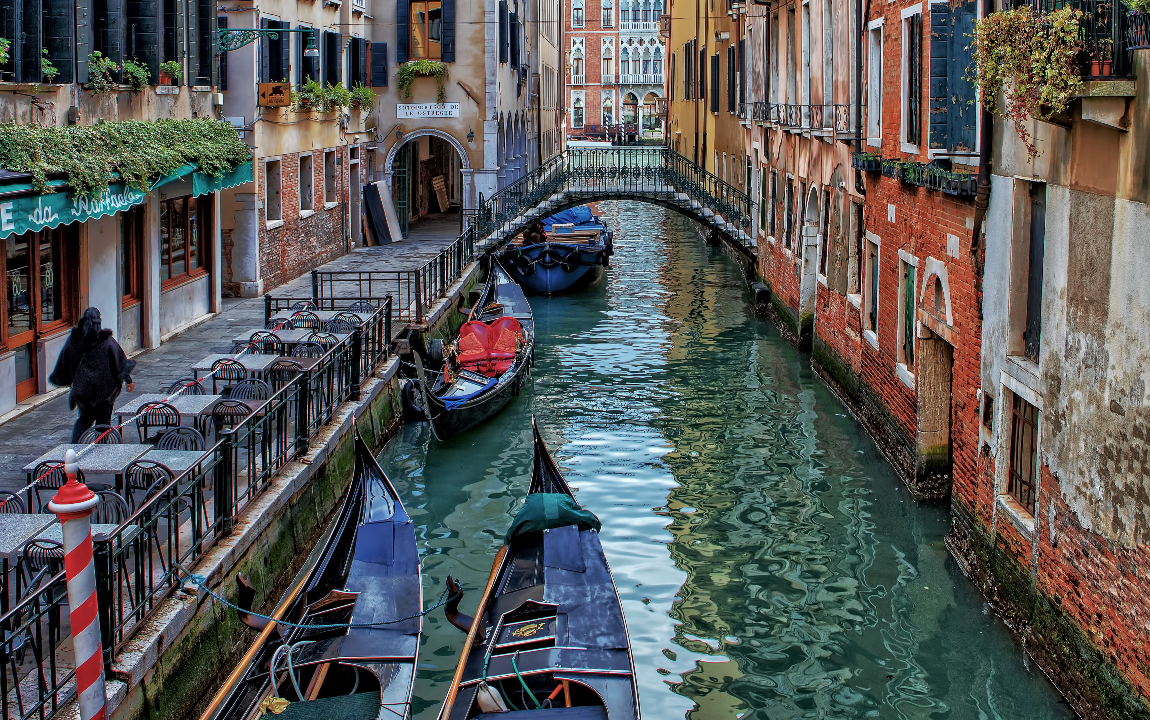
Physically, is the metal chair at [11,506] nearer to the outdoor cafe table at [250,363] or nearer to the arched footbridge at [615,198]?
the outdoor cafe table at [250,363]

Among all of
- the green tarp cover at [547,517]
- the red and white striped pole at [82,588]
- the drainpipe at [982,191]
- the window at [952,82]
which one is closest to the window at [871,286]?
the window at [952,82]

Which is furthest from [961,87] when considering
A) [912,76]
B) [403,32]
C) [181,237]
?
[403,32]

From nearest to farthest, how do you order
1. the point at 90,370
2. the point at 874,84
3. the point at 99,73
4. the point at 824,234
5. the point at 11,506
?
the point at 11,506 → the point at 90,370 → the point at 99,73 → the point at 874,84 → the point at 824,234

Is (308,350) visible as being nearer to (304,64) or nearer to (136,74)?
(136,74)

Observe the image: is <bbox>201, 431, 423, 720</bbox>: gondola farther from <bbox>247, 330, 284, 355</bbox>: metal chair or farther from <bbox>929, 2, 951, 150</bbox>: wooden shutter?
<bbox>929, 2, 951, 150</bbox>: wooden shutter

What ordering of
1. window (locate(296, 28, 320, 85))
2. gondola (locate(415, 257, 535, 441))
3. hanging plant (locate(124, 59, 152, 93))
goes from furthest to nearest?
window (locate(296, 28, 320, 85))
gondola (locate(415, 257, 535, 441))
hanging plant (locate(124, 59, 152, 93))

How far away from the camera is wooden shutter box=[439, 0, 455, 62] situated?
2409 cm

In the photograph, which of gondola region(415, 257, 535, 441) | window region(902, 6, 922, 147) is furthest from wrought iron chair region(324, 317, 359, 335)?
window region(902, 6, 922, 147)

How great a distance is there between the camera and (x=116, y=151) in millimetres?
11523

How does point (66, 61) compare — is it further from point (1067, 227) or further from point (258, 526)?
point (1067, 227)

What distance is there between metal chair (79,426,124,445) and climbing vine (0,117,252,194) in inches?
98.2

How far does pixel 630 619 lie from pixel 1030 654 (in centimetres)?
258

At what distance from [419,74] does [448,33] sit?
968mm

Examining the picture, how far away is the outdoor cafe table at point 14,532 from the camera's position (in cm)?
594
